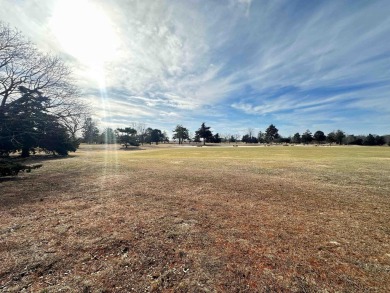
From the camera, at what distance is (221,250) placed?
376cm

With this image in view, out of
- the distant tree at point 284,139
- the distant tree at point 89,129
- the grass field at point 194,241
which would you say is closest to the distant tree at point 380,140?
the distant tree at point 284,139

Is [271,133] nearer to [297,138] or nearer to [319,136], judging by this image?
[297,138]

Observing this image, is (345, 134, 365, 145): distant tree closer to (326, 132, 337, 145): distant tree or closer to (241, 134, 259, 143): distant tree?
(326, 132, 337, 145): distant tree

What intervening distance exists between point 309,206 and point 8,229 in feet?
27.4

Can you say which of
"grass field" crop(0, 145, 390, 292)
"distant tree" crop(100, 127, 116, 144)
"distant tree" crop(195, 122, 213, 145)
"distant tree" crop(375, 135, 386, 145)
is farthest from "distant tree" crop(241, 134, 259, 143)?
"grass field" crop(0, 145, 390, 292)

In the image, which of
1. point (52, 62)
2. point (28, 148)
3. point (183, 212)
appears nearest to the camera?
point (183, 212)

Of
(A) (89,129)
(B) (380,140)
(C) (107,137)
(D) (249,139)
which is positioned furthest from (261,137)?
(A) (89,129)

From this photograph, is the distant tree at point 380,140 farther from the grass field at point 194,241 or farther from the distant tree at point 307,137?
the grass field at point 194,241

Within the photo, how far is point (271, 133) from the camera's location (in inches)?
4705

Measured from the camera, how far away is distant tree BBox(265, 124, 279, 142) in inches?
4696

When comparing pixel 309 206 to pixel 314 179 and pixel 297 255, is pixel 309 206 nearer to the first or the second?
pixel 297 255

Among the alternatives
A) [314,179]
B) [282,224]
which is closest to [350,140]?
[314,179]

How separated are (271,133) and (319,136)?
25117 mm

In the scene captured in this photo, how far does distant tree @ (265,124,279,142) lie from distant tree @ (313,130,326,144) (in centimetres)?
2051
